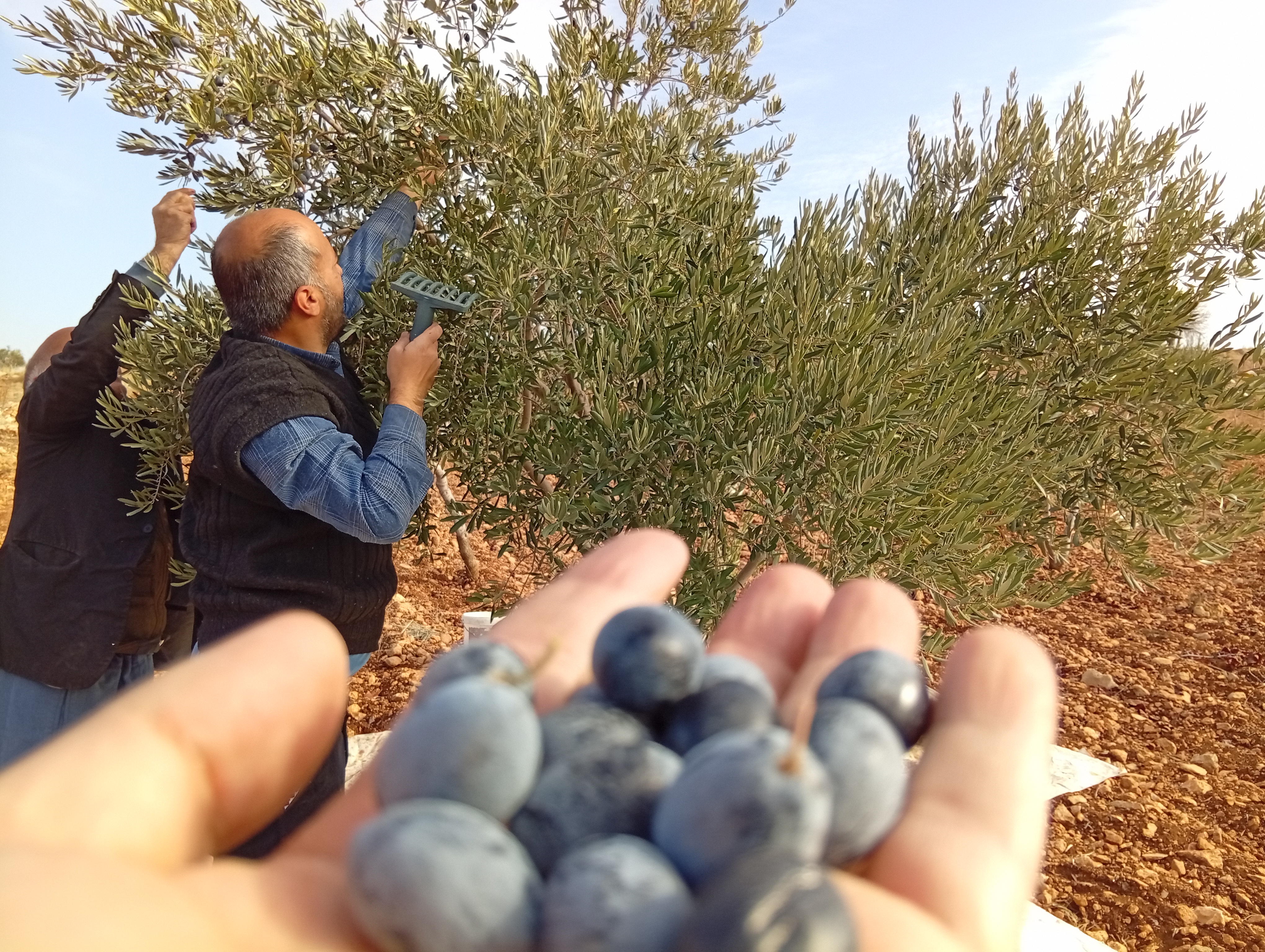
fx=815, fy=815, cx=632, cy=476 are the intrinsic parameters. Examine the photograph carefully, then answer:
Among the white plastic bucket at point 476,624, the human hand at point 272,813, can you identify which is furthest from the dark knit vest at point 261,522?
the white plastic bucket at point 476,624

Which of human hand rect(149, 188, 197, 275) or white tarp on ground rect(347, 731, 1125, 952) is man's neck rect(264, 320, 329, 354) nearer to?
human hand rect(149, 188, 197, 275)

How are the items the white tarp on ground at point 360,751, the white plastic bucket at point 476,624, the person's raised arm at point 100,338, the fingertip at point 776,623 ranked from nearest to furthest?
the fingertip at point 776,623 → the person's raised arm at point 100,338 → the white tarp on ground at point 360,751 → the white plastic bucket at point 476,624

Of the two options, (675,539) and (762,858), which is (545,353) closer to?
(675,539)

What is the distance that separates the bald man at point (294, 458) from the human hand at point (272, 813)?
1.05 metres

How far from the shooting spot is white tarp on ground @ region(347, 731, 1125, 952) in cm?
274

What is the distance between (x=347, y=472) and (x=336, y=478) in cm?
4

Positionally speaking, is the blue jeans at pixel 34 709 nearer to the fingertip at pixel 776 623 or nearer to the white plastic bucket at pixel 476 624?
the white plastic bucket at pixel 476 624

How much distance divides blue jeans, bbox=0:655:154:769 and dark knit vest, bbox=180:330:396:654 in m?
1.03

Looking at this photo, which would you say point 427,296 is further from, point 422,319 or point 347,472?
point 347,472

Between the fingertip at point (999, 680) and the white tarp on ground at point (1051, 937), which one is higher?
the fingertip at point (999, 680)

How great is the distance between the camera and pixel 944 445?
2590 millimetres

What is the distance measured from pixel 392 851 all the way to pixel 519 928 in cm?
17

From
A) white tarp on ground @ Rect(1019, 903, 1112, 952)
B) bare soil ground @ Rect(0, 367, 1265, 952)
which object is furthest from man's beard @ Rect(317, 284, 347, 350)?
white tarp on ground @ Rect(1019, 903, 1112, 952)

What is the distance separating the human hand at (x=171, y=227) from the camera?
3271mm
